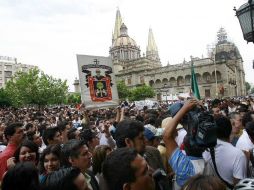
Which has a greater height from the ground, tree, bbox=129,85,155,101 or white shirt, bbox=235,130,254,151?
tree, bbox=129,85,155,101

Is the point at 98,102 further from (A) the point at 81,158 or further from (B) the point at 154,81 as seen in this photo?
(B) the point at 154,81

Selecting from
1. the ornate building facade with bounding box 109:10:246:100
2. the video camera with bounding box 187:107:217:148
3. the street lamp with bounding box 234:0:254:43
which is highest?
the ornate building facade with bounding box 109:10:246:100

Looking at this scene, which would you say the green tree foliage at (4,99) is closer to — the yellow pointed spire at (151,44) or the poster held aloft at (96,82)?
the poster held aloft at (96,82)

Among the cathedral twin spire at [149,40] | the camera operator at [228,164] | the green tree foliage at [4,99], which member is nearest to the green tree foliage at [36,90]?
the green tree foliage at [4,99]

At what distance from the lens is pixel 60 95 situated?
52250 mm

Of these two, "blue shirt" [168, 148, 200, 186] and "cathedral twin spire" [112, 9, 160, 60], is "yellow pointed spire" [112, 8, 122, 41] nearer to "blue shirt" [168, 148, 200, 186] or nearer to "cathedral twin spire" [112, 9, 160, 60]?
"cathedral twin spire" [112, 9, 160, 60]

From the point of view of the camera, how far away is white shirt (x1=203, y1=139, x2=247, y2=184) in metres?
3.26

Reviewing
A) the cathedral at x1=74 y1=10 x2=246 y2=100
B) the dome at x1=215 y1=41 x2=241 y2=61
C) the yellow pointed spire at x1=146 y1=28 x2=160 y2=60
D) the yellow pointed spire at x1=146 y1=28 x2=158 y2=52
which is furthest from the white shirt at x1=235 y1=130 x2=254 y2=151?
the yellow pointed spire at x1=146 y1=28 x2=158 y2=52

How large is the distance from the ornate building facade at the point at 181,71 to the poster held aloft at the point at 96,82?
50.8 metres

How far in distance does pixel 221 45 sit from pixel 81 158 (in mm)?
91896

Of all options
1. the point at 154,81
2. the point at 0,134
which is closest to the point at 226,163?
the point at 0,134

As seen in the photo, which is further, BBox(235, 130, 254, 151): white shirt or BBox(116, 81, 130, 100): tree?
BBox(116, 81, 130, 100): tree

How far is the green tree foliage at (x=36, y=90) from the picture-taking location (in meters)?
48.6

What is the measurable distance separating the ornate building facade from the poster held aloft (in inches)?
2002
